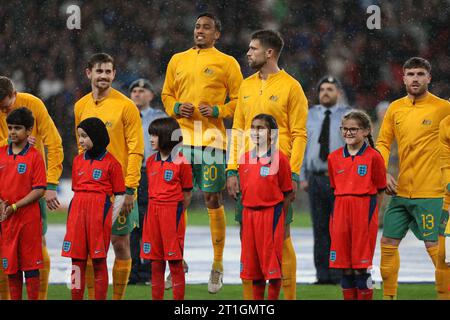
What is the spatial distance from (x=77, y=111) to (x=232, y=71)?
1.32m

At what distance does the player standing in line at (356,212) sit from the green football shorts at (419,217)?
0.58 meters

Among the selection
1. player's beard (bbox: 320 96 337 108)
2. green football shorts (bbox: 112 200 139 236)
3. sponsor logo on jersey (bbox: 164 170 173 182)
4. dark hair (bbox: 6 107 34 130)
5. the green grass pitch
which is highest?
player's beard (bbox: 320 96 337 108)

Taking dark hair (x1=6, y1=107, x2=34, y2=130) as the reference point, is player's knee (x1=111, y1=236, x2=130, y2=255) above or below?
below

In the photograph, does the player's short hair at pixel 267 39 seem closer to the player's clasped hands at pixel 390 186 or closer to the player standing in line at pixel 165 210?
the player standing in line at pixel 165 210

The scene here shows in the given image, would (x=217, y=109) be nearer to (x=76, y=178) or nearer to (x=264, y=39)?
(x=264, y=39)

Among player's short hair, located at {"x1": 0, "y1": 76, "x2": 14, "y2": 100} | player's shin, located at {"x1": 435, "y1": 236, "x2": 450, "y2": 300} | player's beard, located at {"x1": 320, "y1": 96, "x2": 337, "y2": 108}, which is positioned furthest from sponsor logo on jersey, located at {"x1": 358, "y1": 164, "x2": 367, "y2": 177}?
player's beard, located at {"x1": 320, "y1": 96, "x2": 337, "y2": 108}

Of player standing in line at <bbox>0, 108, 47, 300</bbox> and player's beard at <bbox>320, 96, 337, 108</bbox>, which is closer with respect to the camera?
player standing in line at <bbox>0, 108, 47, 300</bbox>

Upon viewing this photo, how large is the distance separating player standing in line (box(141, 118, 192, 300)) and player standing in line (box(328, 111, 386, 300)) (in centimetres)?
108

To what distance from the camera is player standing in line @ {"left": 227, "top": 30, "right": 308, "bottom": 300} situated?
26.0ft

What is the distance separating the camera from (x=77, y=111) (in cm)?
827

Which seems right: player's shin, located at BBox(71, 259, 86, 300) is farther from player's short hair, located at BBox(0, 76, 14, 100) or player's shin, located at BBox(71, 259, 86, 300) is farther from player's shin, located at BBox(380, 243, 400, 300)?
player's shin, located at BBox(380, 243, 400, 300)

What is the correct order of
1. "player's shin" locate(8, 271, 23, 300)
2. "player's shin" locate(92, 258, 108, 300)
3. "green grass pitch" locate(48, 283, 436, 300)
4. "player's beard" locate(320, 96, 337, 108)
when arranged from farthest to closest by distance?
"player's beard" locate(320, 96, 337, 108) → "green grass pitch" locate(48, 283, 436, 300) → "player's shin" locate(92, 258, 108, 300) → "player's shin" locate(8, 271, 23, 300)

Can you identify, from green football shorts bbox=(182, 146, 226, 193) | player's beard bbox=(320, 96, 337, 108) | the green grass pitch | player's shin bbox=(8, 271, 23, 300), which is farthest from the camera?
player's beard bbox=(320, 96, 337, 108)

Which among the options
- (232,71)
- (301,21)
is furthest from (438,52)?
(232,71)
